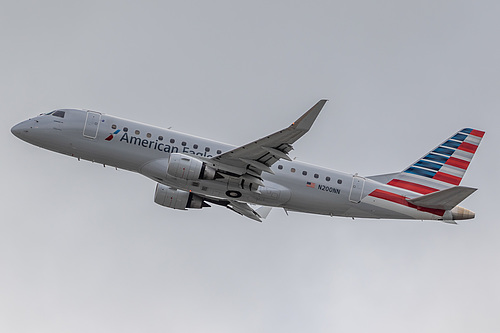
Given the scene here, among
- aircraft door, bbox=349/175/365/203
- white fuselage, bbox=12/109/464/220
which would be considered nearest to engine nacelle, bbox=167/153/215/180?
white fuselage, bbox=12/109/464/220

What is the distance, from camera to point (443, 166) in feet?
169

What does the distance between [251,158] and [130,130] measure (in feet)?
25.9

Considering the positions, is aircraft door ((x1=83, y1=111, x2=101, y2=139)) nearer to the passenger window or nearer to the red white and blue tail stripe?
the passenger window

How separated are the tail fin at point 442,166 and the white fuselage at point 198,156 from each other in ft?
9.49

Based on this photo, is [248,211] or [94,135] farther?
[248,211]

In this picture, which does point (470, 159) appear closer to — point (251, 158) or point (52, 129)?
point (251, 158)

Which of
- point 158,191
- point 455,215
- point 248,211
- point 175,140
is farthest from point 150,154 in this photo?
point 455,215

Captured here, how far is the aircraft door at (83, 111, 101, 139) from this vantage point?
4531 centimetres

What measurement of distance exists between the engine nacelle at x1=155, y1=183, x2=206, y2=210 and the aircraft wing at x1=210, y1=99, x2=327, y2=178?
21.0 ft

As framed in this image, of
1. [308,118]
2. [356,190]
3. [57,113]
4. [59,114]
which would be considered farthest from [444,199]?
[57,113]

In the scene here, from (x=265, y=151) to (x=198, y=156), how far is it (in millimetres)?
4478

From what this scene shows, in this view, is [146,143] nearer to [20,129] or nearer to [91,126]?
[91,126]

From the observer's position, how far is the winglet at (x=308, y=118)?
38.6m

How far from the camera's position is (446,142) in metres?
52.6
